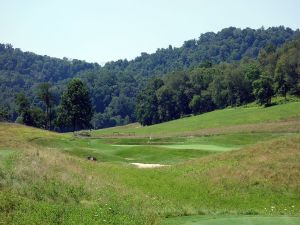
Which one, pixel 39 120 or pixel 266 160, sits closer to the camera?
pixel 266 160

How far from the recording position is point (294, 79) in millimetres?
Result: 139000

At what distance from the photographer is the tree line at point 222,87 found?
445 ft

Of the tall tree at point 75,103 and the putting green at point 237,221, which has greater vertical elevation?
the tall tree at point 75,103

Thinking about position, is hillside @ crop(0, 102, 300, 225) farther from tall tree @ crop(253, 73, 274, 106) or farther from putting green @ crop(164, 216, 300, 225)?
tall tree @ crop(253, 73, 274, 106)

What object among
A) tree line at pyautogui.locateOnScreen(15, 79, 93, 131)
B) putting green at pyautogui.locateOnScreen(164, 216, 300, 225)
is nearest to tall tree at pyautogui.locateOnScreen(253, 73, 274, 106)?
tree line at pyautogui.locateOnScreen(15, 79, 93, 131)

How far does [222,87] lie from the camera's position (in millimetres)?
157000

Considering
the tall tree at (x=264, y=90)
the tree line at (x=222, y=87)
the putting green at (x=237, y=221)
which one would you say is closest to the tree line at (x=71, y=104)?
the tall tree at (x=264, y=90)

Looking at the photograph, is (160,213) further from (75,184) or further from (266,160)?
(266,160)

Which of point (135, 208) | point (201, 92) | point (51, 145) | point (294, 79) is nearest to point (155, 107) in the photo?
point (201, 92)

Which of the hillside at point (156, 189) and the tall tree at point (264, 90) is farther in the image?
the tall tree at point (264, 90)

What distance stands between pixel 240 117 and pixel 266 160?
Answer: 247 ft

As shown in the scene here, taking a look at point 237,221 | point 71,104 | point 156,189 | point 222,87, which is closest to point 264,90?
point 222,87

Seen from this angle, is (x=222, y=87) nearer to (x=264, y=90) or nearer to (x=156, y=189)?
(x=264, y=90)

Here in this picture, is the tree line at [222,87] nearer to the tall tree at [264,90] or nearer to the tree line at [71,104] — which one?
the tall tree at [264,90]
